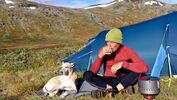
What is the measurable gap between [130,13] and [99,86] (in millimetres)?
170209

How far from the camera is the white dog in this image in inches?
389

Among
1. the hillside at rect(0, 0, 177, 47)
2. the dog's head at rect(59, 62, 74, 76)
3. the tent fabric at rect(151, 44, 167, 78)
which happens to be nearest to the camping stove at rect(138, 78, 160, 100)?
the dog's head at rect(59, 62, 74, 76)

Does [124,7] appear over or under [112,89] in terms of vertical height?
under

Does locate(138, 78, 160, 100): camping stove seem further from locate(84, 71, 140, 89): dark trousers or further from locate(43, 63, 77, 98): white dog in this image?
locate(43, 63, 77, 98): white dog

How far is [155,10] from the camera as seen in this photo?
186000 millimetres

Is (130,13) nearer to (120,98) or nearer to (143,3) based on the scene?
(143,3)

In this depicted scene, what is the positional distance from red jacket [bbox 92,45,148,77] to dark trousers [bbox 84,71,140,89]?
21cm

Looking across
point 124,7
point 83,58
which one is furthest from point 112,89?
point 124,7

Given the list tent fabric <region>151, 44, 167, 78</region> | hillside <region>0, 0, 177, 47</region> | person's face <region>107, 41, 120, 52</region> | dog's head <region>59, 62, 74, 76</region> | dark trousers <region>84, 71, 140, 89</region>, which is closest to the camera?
person's face <region>107, 41, 120, 52</region>

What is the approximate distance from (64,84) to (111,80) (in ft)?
4.67

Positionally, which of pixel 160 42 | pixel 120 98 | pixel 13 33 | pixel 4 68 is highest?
pixel 160 42

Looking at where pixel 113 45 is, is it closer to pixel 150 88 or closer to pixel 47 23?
pixel 150 88

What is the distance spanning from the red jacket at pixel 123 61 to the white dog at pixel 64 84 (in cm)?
82

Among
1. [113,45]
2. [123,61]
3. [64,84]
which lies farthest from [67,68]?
[113,45]
